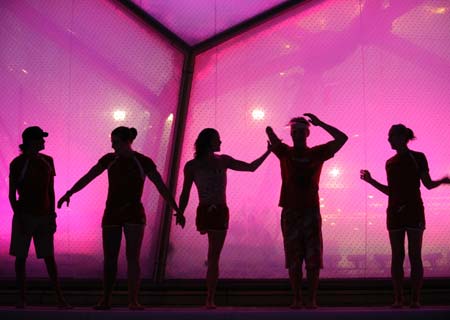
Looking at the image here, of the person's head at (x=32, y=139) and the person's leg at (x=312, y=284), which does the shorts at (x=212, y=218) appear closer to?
the person's leg at (x=312, y=284)

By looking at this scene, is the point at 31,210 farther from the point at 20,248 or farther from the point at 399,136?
the point at 399,136

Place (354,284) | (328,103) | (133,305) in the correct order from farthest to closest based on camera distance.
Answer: (328,103), (354,284), (133,305)

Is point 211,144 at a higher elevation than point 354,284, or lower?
higher

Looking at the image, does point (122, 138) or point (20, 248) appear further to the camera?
point (20, 248)

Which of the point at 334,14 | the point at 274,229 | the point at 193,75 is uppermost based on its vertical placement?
the point at 334,14

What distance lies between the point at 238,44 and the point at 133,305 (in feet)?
10.7

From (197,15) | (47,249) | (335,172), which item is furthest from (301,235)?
(197,15)

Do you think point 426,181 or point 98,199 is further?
point 98,199

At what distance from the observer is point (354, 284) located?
23.6ft

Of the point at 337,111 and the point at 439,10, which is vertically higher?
the point at 439,10

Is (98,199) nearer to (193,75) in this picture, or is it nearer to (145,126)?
(145,126)

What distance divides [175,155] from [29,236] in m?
2.09

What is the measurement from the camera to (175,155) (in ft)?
25.7

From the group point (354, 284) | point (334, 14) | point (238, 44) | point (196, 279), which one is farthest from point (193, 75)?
point (354, 284)
